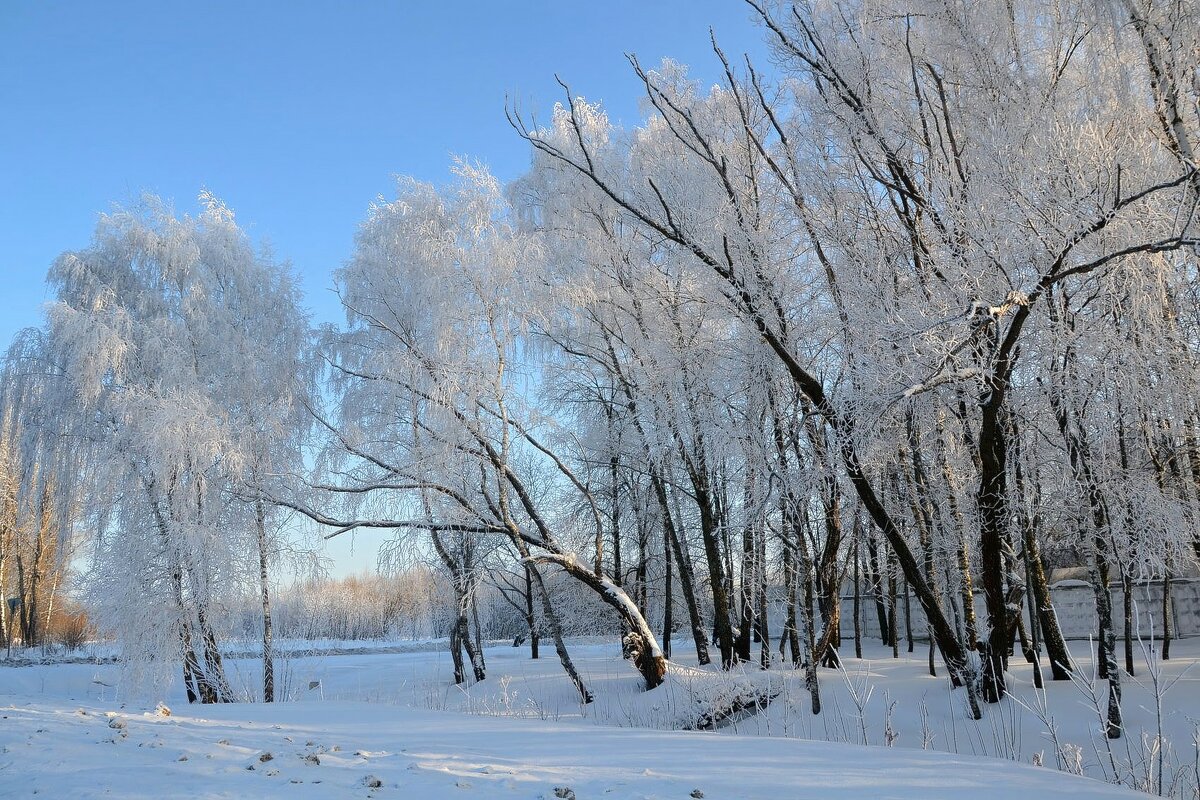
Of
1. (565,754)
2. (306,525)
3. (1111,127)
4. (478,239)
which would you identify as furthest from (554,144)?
(565,754)

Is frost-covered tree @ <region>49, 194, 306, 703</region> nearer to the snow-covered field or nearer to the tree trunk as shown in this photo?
the tree trunk

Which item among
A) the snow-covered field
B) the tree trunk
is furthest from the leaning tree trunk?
the snow-covered field

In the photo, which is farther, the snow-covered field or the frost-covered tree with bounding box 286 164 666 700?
the frost-covered tree with bounding box 286 164 666 700

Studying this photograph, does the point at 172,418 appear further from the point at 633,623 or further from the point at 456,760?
the point at 456,760

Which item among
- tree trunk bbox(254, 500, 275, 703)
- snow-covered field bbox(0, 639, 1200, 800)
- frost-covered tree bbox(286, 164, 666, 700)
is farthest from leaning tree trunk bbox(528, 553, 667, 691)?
snow-covered field bbox(0, 639, 1200, 800)

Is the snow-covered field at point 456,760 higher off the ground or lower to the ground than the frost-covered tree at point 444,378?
lower

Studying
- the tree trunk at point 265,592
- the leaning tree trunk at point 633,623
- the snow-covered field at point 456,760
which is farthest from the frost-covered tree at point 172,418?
the snow-covered field at point 456,760

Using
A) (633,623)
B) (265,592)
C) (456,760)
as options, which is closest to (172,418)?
(265,592)

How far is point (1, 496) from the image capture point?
973 inches

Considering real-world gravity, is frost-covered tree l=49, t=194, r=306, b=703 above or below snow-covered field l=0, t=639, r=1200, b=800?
above

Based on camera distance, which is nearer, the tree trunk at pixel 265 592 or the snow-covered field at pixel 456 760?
the snow-covered field at pixel 456 760

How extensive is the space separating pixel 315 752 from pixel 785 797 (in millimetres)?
2320

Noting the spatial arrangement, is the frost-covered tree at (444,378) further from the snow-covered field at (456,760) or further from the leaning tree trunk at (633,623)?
the snow-covered field at (456,760)

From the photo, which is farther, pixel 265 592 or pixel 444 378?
pixel 265 592
